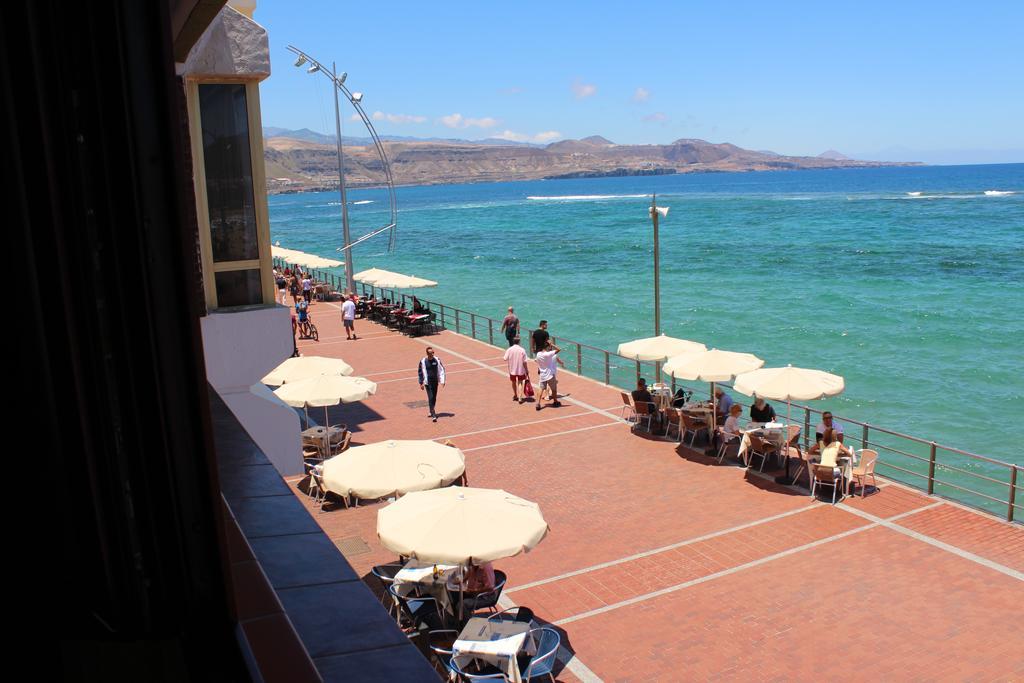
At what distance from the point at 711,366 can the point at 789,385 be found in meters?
1.52

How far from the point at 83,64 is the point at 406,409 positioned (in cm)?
1705

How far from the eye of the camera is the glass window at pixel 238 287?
344 inches

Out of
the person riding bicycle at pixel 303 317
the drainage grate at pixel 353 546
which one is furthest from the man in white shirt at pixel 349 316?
the drainage grate at pixel 353 546

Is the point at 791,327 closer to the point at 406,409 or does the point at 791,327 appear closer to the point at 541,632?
the point at 406,409

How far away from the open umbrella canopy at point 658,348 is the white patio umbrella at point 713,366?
66 cm

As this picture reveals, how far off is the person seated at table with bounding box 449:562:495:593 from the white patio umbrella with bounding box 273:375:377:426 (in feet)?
18.9

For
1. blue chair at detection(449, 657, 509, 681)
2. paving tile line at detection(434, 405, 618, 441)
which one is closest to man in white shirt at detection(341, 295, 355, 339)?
paving tile line at detection(434, 405, 618, 441)

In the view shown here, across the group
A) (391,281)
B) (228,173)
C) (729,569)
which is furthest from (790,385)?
(391,281)

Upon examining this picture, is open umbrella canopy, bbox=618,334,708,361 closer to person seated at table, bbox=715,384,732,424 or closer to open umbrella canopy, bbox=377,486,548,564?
person seated at table, bbox=715,384,732,424

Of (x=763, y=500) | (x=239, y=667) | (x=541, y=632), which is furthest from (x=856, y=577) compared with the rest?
(x=239, y=667)

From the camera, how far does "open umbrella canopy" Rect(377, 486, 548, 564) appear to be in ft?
26.5

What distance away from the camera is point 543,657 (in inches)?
302

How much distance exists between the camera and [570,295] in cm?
5509

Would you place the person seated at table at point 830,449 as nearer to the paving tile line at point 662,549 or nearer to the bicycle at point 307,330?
the paving tile line at point 662,549
